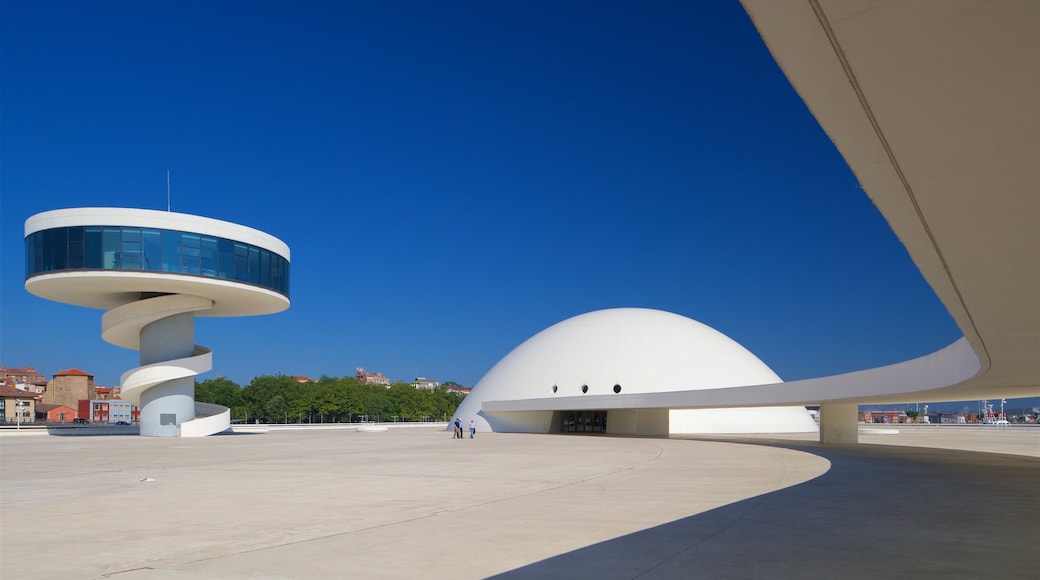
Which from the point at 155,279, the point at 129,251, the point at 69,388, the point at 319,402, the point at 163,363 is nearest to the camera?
the point at 129,251

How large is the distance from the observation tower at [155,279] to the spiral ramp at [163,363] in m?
0.06

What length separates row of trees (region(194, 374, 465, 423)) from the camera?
349 ft

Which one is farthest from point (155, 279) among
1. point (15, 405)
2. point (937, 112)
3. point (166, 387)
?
point (15, 405)

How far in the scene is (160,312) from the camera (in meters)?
45.6

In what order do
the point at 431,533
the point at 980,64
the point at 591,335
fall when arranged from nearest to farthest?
the point at 980,64
the point at 431,533
the point at 591,335

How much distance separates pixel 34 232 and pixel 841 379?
141 feet

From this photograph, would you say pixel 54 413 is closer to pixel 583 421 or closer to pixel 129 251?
pixel 129 251

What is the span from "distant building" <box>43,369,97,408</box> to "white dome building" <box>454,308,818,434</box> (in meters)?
148

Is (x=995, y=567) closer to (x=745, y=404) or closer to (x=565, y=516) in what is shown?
(x=565, y=516)

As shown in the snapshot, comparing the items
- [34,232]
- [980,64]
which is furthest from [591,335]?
[980,64]

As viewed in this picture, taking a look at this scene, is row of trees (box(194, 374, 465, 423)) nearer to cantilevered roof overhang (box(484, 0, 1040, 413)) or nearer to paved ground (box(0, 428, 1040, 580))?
paved ground (box(0, 428, 1040, 580))

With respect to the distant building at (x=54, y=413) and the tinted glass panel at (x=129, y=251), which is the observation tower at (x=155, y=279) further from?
the distant building at (x=54, y=413)

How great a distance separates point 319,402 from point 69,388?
3763 inches

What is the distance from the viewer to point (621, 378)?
47844 millimetres
